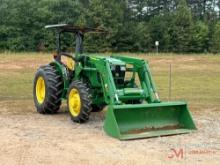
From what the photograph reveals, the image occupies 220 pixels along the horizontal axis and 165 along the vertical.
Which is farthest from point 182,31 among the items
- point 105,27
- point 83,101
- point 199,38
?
point 83,101

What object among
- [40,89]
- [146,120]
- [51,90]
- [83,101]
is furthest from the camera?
[40,89]

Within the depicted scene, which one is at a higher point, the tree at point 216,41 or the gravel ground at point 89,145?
the gravel ground at point 89,145

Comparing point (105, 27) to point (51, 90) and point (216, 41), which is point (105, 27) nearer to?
point (216, 41)

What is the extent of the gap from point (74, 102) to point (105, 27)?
56282mm

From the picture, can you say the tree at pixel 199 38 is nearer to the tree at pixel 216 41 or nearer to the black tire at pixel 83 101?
the tree at pixel 216 41

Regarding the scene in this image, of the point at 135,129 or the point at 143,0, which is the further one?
the point at 143,0

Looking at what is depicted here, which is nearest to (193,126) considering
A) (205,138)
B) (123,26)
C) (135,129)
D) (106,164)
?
(205,138)

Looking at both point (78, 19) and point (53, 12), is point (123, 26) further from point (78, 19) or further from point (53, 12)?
point (53, 12)

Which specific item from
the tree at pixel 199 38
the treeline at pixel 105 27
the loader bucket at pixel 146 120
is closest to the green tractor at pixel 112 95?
the loader bucket at pixel 146 120

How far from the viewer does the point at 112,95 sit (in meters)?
9.52

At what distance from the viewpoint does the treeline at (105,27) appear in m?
62.5

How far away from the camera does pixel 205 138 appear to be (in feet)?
29.7

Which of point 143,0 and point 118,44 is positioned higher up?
point 143,0

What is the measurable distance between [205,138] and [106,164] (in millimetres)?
2713
